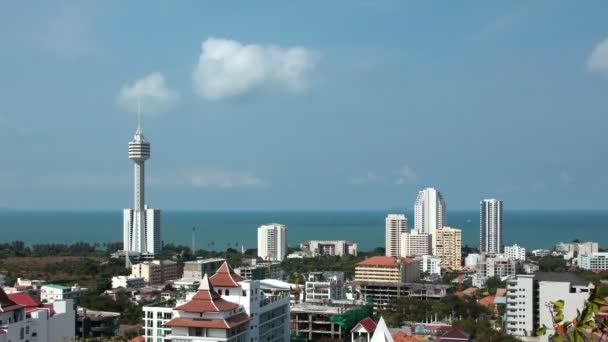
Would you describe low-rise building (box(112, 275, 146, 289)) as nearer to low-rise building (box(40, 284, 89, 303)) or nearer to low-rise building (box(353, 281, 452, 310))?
low-rise building (box(40, 284, 89, 303))

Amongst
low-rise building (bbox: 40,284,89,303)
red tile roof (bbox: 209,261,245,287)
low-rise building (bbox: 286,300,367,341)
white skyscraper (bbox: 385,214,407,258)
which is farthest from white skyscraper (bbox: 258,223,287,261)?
red tile roof (bbox: 209,261,245,287)

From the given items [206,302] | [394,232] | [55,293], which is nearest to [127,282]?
[55,293]

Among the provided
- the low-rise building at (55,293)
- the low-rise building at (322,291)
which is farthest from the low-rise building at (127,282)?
the low-rise building at (322,291)

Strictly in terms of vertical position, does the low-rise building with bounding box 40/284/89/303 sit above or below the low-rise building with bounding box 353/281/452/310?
above

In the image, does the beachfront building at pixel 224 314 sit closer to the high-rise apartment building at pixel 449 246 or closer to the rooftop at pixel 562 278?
the rooftop at pixel 562 278

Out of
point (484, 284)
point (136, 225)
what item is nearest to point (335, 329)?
point (484, 284)

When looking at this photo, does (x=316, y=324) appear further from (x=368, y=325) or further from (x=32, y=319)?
(x=32, y=319)
